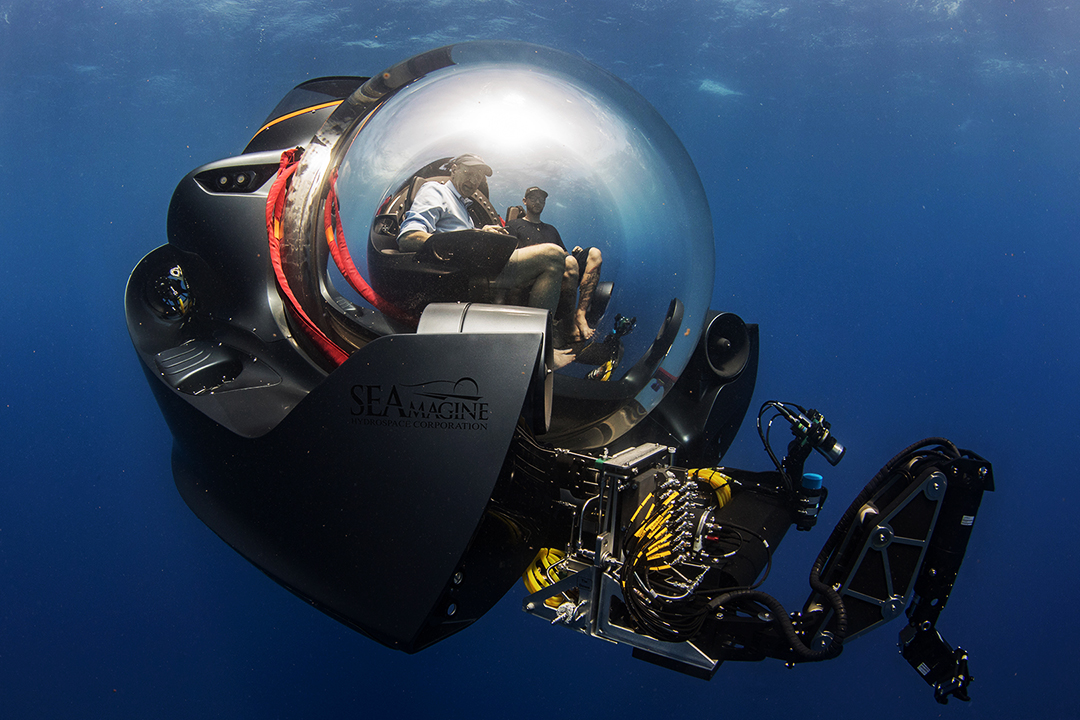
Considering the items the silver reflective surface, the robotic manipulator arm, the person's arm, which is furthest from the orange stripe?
the robotic manipulator arm

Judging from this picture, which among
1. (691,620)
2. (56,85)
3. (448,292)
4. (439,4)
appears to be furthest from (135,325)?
(439,4)

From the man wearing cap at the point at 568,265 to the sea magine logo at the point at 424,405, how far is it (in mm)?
262

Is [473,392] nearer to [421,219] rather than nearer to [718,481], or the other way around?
[421,219]

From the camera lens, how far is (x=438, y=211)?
3.63ft

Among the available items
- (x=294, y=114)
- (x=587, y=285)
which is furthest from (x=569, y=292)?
(x=294, y=114)

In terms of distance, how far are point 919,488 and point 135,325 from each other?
220cm

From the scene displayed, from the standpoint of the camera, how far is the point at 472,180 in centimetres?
111

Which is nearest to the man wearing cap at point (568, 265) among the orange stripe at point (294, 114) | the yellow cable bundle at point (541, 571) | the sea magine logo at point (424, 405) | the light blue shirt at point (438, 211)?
the light blue shirt at point (438, 211)

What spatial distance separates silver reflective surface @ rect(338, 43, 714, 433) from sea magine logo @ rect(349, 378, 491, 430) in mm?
255

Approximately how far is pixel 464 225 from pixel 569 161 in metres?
0.27

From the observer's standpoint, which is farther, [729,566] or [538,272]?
[729,566]

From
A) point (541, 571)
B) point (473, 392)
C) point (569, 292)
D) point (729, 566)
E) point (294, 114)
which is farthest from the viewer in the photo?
point (294, 114)

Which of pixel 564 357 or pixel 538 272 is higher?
pixel 538 272

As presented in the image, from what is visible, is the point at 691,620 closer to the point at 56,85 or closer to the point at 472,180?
the point at 472,180
